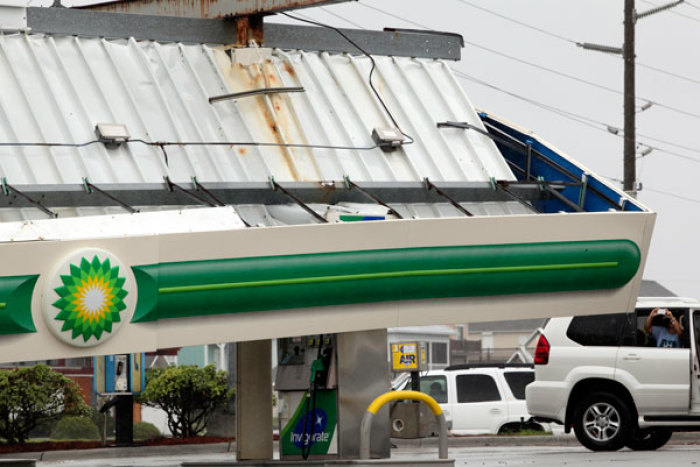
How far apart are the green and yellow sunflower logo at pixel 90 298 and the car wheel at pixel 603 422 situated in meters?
7.88

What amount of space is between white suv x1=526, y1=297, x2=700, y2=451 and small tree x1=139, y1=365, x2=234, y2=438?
10.5 meters

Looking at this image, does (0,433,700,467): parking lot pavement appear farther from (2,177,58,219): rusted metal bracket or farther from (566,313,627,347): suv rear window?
(2,177,58,219): rusted metal bracket

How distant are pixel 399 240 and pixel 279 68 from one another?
3837 millimetres

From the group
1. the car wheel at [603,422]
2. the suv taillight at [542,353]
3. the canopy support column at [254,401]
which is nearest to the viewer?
the canopy support column at [254,401]

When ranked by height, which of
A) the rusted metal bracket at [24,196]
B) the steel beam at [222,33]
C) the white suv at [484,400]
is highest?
the steel beam at [222,33]

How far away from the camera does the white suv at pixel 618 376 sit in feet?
61.1

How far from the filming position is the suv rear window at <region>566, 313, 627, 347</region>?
19000 millimetres

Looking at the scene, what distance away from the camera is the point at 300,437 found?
52.7 ft

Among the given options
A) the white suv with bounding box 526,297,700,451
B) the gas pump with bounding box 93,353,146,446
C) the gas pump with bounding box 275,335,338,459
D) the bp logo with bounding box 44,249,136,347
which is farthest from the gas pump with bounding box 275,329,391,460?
the gas pump with bounding box 93,353,146,446

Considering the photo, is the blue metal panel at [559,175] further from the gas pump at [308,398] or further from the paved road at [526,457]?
the gas pump at [308,398]

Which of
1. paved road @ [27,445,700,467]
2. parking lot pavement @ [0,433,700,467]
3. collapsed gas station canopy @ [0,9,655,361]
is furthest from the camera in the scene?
parking lot pavement @ [0,433,700,467]


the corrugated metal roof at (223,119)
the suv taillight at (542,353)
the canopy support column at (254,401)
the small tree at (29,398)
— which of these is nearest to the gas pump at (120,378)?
the small tree at (29,398)

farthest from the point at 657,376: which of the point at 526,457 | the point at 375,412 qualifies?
the point at 375,412

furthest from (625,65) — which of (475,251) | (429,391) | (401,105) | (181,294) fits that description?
(181,294)
